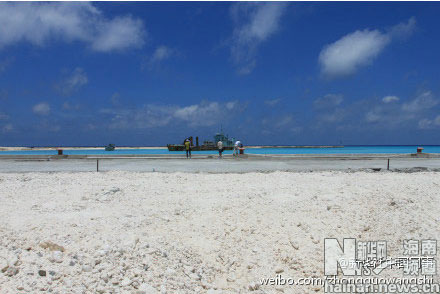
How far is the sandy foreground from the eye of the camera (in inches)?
156

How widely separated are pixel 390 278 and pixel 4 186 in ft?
30.3

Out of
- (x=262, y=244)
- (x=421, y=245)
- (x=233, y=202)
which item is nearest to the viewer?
(x=421, y=245)

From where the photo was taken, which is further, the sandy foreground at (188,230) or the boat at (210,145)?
the boat at (210,145)

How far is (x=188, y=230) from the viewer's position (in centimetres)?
557

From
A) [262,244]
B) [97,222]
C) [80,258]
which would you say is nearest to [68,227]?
[97,222]

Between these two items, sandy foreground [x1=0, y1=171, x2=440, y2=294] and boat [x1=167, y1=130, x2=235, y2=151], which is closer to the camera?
sandy foreground [x1=0, y1=171, x2=440, y2=294]

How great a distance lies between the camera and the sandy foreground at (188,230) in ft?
13.0

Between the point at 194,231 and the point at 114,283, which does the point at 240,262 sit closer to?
the point at 194,231

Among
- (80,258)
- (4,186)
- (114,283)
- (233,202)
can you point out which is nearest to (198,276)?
(114,283)

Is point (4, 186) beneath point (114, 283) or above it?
above

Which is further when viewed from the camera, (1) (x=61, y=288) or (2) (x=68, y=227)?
(2) (x=68, y=227)

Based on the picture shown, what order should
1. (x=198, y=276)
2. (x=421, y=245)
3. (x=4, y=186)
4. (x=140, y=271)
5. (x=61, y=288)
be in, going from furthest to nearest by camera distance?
(x=4, y=186) < (x=421, y=245) < (x=198, y=276) < (x=140, y=271) < (x=61, y=288)

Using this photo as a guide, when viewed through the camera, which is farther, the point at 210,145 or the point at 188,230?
the point at 210,145

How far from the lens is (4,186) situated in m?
8.30
